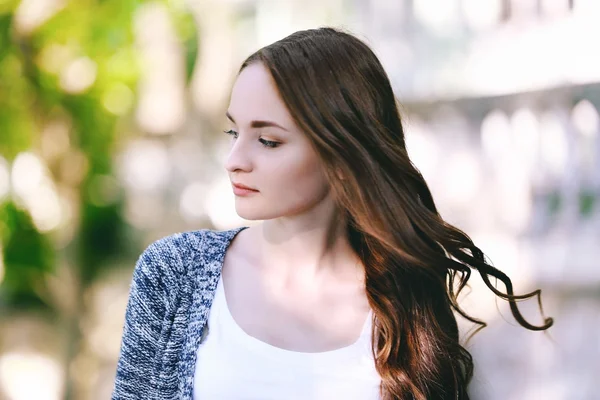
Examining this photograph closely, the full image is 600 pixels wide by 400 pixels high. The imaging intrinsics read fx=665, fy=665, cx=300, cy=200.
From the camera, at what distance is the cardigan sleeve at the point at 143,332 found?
122cm

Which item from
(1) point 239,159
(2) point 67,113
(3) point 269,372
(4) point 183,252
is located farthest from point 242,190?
(2) point 67,113

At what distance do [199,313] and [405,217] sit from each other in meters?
0.42

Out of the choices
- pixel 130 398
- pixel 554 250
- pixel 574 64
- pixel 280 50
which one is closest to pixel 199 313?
pixel 130 398

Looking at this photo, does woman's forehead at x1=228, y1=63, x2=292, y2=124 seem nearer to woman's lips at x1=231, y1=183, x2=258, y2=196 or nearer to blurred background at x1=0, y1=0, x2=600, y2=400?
woman's lips at x1=231, y1=183, x2=258, y2=196

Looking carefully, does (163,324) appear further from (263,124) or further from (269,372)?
(263,124)

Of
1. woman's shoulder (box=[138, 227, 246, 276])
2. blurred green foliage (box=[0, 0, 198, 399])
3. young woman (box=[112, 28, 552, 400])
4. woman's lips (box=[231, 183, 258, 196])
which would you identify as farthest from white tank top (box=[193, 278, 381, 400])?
blurred green foliage (box=[0, 0, 198, 399])

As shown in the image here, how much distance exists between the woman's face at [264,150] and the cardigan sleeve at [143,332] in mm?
227

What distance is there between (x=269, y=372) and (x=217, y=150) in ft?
5.25

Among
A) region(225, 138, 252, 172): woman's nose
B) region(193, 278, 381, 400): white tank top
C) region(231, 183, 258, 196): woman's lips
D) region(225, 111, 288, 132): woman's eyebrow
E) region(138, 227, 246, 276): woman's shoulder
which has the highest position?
region(225, 111, 288, 132): woman's eyebrow

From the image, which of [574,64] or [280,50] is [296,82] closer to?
[280,50]

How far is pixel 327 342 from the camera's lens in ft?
4.01

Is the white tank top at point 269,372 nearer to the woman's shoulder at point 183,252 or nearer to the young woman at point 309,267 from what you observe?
the young woman at point 309,267

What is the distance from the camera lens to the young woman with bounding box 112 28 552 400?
1.13m

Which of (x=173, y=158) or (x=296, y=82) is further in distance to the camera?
(x=173, y=158)
